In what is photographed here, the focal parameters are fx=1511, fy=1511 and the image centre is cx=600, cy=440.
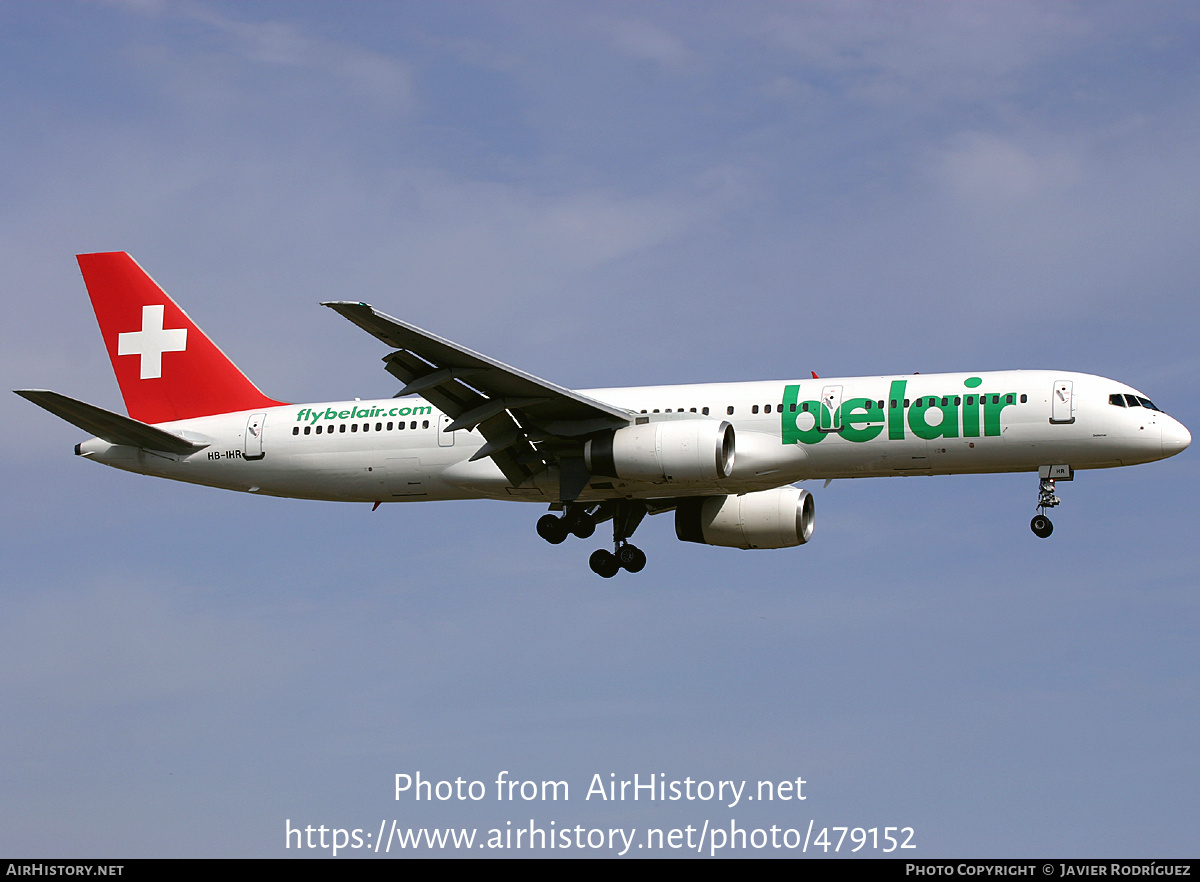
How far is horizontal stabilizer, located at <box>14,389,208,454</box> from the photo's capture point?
35781 millimetres

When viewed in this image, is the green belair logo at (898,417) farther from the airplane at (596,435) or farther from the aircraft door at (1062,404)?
the aircraft door at (1062,404)

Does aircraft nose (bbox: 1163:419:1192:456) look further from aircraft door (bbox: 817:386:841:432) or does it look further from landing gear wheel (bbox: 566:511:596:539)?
landing gear wheel (bbox: 566:511:596:539)

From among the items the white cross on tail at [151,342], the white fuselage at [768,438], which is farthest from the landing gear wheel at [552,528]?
the white cross on tail at [151,342]

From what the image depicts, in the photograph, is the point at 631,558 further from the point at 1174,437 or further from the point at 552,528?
the point at 1174,437

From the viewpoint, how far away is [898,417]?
34031 millimetres

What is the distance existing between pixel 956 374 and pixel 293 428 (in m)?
16.5

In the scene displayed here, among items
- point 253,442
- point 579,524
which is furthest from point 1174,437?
point 253,442

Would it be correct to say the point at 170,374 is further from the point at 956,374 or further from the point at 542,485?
the point at 956,374

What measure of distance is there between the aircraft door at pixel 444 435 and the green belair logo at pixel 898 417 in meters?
8.23

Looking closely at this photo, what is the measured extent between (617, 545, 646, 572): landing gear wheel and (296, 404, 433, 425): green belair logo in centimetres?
636

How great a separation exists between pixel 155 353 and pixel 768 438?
17.1m

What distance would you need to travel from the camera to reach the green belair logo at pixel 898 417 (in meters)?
33.7

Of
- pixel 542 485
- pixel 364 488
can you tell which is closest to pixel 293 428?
pixel 364 488

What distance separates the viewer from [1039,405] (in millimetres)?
33625
